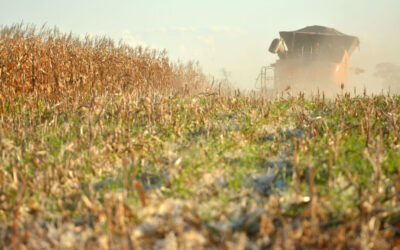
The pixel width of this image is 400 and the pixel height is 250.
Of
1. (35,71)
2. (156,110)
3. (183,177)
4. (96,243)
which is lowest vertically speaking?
(96,243)

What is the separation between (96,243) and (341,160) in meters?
2.10

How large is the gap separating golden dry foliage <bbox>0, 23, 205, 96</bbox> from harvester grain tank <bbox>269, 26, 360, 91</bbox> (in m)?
5.19

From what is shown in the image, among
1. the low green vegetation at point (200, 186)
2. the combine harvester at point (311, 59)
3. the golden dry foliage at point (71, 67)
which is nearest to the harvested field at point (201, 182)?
the low green vegetation at point (200, 186)

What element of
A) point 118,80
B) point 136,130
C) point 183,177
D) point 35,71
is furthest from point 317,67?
point 183,177

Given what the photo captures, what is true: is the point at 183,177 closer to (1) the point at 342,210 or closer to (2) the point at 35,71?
(1) the point at 342,210

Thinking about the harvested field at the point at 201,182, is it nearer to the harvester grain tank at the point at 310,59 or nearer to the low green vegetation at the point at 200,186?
the low green vegetation at the point at 200,186

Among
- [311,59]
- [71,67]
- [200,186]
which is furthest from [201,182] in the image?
[311,59]

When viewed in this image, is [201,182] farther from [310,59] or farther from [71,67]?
[310,59]

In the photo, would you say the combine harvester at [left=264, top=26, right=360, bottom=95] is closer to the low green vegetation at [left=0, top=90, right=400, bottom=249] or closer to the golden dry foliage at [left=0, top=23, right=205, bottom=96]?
the golden dry foliage at [left=0, top=23, right=205, bottom=96]

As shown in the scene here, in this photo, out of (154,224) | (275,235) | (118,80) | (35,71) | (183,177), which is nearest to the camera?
(275,235)

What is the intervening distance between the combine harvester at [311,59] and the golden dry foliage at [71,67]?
5.22m

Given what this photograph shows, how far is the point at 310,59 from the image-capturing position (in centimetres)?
1667

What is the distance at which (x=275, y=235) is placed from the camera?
7.32 ft

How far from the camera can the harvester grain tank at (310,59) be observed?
54.2ft
